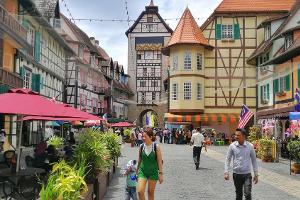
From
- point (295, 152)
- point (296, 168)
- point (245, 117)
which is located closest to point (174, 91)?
point (245, 117)

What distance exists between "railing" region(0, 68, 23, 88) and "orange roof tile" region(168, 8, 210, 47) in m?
22.9

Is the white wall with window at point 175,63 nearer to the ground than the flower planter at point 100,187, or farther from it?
farther from it

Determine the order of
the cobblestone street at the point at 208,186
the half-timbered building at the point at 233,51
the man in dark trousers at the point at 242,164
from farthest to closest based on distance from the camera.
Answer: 1. the half-timbered building at the point at 233,51
2. the cobblestone street at the point at 208,186
3. the man in dark trousers at the point at 242,164

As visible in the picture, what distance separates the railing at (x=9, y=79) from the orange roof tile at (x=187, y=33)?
22878mm

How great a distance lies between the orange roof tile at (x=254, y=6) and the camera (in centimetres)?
4588

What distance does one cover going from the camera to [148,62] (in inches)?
3034

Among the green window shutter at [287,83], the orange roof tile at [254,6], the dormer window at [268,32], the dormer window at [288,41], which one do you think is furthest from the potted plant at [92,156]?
the orange roof tile at [254,6]

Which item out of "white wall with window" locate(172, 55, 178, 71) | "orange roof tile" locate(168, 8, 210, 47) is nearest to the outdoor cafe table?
"orange roof tile" locate(168, 8, 210, 47)

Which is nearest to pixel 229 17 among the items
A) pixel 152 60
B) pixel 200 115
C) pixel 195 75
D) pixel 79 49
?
pixel 195 75

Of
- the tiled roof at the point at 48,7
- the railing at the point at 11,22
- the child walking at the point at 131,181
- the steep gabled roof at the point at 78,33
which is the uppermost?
the steep gabled roof at the point at 78,33

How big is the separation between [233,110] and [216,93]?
91.7 inches

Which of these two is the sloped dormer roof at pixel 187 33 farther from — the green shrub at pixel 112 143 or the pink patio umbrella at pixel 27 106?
the pink patio umbrella at pixel 27 106

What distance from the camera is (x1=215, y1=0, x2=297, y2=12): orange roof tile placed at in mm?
45875

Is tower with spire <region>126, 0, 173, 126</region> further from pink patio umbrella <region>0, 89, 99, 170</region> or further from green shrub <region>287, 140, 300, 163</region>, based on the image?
pink patio umbrella <region>0, 89, 99, 170</region>
